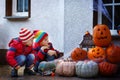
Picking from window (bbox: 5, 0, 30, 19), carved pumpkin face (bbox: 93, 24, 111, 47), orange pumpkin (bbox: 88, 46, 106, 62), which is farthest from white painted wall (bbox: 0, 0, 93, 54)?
orange pumpkin (bbox: 88, 46, 106, 62)

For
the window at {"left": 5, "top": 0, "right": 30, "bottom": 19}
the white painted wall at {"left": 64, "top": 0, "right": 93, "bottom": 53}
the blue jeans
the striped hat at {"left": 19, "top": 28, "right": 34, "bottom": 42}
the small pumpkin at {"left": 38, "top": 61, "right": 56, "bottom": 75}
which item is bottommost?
the small pumpkin at {"left": 38, "top": 61, "right": 56, "bottom": 75}

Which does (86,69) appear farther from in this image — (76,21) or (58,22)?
(58,22)

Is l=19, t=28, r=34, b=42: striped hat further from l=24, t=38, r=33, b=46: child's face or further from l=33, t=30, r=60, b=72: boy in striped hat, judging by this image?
l=33, t=30, r=60, b=72: boy in striped hat

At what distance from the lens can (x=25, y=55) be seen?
26.3 feet

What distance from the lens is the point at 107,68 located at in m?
7.70

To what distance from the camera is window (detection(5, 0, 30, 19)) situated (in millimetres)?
11094

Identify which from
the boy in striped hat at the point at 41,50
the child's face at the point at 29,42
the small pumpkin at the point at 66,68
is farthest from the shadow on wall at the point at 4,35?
the small pumpkin at the point at 66,68

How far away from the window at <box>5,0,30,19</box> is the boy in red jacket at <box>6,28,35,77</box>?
3081 mm

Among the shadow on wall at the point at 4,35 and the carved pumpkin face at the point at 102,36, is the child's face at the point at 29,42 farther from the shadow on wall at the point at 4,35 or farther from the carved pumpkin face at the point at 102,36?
the shadow on wall at the point at 4,35

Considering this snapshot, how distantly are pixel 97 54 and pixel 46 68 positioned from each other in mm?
1236

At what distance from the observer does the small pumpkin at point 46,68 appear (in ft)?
26.1

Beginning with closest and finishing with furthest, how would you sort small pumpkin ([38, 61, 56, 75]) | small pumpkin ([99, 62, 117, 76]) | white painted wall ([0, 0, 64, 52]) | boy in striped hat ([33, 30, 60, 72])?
small pumpkin ([99, 62, 117, 76]), small pumpkin ([38, 61, 56, 75]), boy in striped hat ([33, 30, 60, 72]), white painted wall ([0, 0, 64, 52])

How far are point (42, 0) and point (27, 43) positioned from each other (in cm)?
280

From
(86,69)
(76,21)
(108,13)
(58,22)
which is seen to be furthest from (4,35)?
(86,69)
